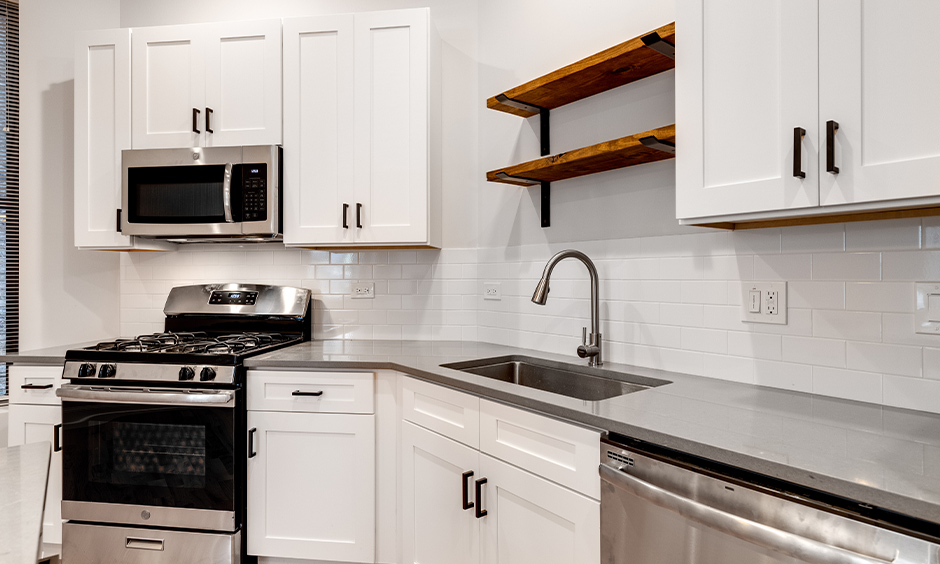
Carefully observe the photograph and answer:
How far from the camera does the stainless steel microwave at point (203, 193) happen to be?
244 centimetres

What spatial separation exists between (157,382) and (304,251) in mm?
998

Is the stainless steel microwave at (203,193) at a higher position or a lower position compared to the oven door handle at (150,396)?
higher

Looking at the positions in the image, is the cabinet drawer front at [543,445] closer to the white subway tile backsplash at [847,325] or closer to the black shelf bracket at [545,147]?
the white subway tile backsplash at [847,325]

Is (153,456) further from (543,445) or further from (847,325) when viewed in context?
(847,325)

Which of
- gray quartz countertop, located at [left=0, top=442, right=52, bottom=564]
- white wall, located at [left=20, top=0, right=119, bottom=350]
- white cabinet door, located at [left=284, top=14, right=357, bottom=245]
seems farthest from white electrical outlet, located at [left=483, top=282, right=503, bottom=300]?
white wall, located at [left=20, top=0, right=119, bottom=350]

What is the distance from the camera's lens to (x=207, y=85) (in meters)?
2.52

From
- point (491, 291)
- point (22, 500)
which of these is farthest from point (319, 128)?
point (22, 500)

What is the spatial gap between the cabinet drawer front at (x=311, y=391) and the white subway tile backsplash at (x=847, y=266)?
1.53 metres

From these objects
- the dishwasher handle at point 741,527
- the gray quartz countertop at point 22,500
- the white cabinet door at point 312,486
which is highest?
the gray quartz countertop at point 22,500

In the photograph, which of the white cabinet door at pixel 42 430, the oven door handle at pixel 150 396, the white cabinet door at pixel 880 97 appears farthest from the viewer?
the white cabinet door at pixel 42 430

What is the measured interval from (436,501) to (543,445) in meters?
0.61

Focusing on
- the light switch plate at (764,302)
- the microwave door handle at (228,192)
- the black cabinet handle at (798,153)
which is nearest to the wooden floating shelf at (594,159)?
the black cabinet handle at (798,153)

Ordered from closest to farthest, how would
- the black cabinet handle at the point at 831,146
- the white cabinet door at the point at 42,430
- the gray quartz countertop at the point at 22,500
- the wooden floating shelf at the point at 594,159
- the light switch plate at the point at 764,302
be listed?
the gray quartz countertop at the point at 22,500 < the black cabinet handle at the point at 831,146 < the light switch plate at the point at 764,302 < the wooden floating shelf at the point at 594,159 < the white cabinet door at the point at 42,430

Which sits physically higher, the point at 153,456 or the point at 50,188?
the point at 50,188
